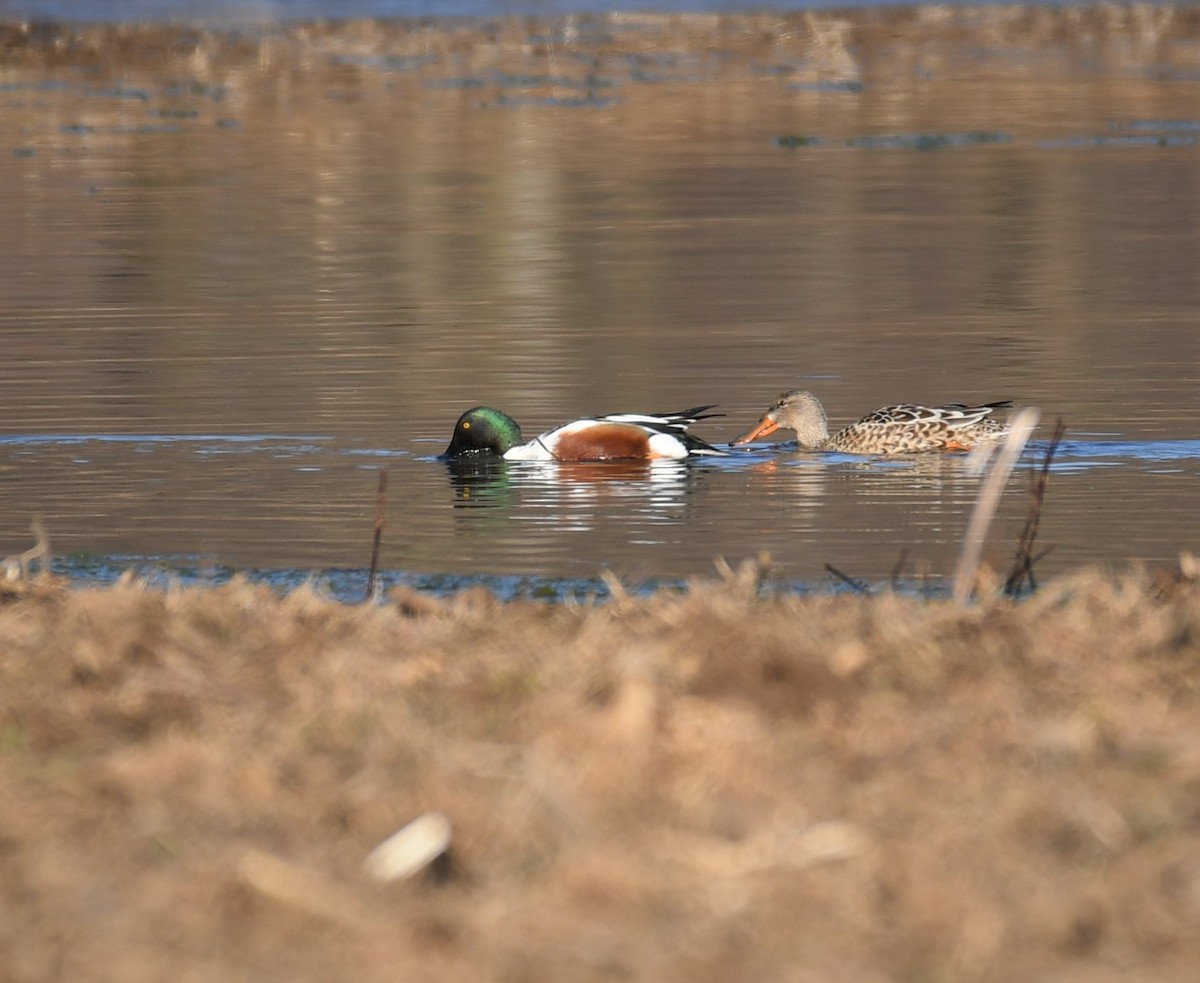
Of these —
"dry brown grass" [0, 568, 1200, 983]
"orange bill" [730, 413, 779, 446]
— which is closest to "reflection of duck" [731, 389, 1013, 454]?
"orange bill" [730, 413, 779, 446]

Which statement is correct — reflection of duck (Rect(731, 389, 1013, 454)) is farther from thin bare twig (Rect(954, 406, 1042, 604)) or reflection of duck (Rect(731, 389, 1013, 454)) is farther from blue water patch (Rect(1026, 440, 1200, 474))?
thin bare twig (Rect(954, 406, 1042, 604))

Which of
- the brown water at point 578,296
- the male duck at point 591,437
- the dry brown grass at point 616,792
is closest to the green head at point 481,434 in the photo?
the male duck at point 591,437

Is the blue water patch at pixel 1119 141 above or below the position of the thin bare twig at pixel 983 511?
below

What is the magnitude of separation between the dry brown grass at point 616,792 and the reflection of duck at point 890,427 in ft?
25.3

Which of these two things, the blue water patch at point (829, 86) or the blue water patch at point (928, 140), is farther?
the blue water patch at point (829, 86)

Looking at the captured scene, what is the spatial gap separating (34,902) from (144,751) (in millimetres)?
720

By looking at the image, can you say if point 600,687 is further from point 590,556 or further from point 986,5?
point 986,5

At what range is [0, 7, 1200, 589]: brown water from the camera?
12.2 meters

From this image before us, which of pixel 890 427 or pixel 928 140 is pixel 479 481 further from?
pixel 928 140

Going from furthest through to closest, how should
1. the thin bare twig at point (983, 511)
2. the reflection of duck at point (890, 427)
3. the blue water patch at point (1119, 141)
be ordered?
the blue water patch at point (1119, 141) → the reflection of duck at point (890, 427) → the thin bare twig at point (983, 511)

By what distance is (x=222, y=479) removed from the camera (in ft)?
43.6

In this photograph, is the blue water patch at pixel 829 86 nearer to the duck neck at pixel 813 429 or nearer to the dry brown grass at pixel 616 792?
the duck neck at pixel 813 429

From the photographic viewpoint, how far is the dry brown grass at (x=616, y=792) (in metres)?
4.31

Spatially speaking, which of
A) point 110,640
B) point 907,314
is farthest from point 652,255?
point 110,640
